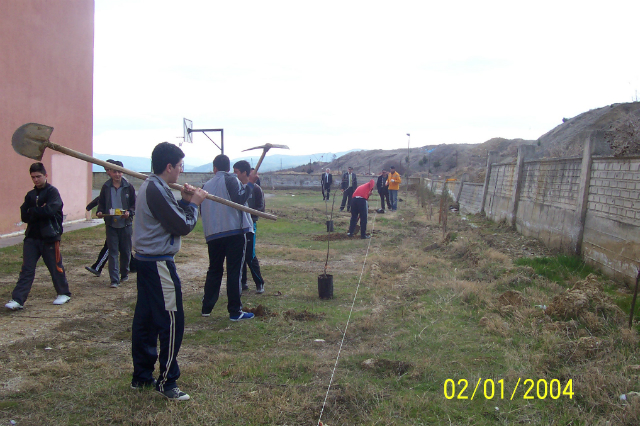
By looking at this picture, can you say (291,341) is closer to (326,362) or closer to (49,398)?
(326,362)

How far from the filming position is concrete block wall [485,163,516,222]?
45.6ft

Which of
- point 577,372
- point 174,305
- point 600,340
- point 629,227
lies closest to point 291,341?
point 174,305

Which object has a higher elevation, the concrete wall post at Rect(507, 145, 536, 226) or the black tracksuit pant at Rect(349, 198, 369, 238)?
the concrete wall post at Rect(507, 145, 536, 226)

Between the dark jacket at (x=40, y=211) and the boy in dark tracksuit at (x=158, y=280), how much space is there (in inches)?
108

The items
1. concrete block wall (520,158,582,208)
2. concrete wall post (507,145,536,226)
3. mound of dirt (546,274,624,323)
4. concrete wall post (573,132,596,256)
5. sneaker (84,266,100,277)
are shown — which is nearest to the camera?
mound of dirt (546,274,624,323)

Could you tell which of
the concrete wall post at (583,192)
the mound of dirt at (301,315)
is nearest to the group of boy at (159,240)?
the mound of dirt at (301,315)

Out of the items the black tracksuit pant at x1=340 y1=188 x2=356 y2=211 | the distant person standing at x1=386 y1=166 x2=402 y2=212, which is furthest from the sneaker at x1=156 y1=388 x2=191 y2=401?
the distant person standing at x1=386 y1=166 x2=402 y2=212

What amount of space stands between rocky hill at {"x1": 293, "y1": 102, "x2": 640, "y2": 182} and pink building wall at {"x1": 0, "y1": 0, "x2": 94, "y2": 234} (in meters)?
12.2

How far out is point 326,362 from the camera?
411 centimetres

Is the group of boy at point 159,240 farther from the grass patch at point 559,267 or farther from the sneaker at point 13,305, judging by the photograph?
the grass patch at point 559,267

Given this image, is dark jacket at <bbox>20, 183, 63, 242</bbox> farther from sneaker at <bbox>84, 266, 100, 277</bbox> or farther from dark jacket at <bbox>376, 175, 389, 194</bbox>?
dark jacket at <bbox>376, 175, 389, 194</bbox>

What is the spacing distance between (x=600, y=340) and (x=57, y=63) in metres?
14.0

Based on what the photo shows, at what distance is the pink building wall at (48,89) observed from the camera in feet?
35.6

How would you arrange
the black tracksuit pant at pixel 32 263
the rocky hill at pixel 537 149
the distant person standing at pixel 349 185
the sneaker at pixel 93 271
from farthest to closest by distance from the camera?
1. the distant person standing at pixel 349 185
2. the rocky hill at pixel 537 149
3. the sneaker at pixel 93 271
4. the black tracksuit pant at pixel 32 263
